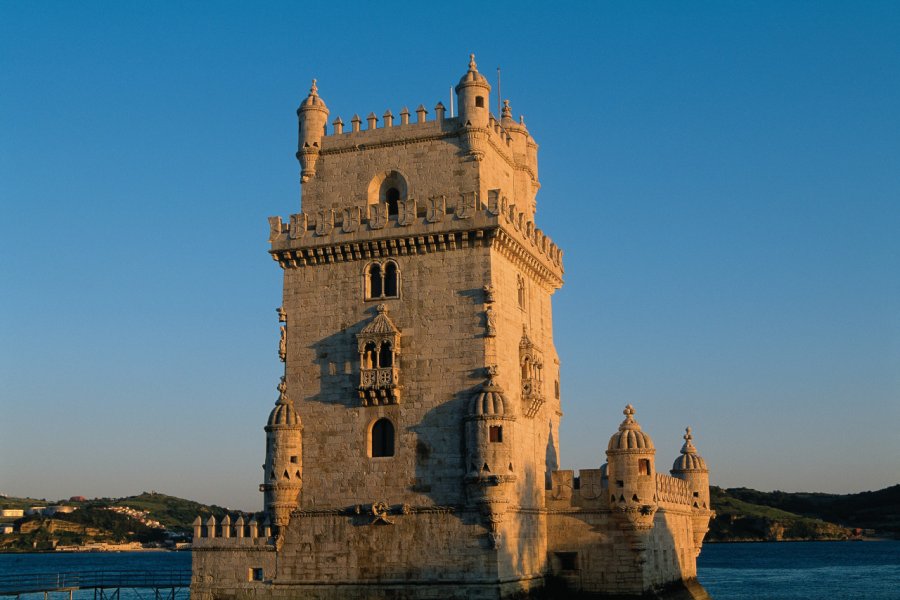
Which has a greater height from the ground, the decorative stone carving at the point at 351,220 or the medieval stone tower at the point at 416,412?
the decorative stone carving at the point at 351,220

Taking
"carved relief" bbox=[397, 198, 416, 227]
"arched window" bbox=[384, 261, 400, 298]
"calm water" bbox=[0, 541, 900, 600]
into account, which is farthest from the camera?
"calm water" bbox=[0, 541, 900, 600]

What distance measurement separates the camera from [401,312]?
43656 millimetres

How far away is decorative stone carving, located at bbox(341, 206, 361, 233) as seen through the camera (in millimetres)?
44594

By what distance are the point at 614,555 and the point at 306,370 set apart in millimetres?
Result: 15498

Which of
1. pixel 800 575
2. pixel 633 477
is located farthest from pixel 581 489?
pixel 800 575

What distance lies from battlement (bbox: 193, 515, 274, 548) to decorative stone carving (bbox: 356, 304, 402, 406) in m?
7.08

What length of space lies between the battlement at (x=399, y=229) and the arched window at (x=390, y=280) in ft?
1.91

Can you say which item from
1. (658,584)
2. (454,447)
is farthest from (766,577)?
(454,447)

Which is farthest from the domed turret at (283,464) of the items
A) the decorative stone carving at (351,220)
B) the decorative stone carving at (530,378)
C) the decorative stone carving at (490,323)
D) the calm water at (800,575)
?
the calm water at (800,575)

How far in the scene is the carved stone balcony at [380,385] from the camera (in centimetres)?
4241

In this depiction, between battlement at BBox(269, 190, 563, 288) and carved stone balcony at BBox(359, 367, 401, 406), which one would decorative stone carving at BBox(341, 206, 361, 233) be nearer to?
battlement at BBox(269, 190, 563, 288)

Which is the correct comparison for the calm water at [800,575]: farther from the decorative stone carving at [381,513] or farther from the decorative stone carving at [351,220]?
the decorative stone carving at [351,220]

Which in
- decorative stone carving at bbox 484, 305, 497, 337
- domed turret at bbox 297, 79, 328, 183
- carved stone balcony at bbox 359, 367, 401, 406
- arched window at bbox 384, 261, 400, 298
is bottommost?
carved stone balcony at bbox 359, 367, 401, 406

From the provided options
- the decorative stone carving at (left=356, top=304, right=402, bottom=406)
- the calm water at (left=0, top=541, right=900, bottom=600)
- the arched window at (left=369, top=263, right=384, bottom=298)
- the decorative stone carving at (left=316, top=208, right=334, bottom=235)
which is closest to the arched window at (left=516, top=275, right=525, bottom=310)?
the arched window at (left=369, top=263, right=384, bottom=298)
